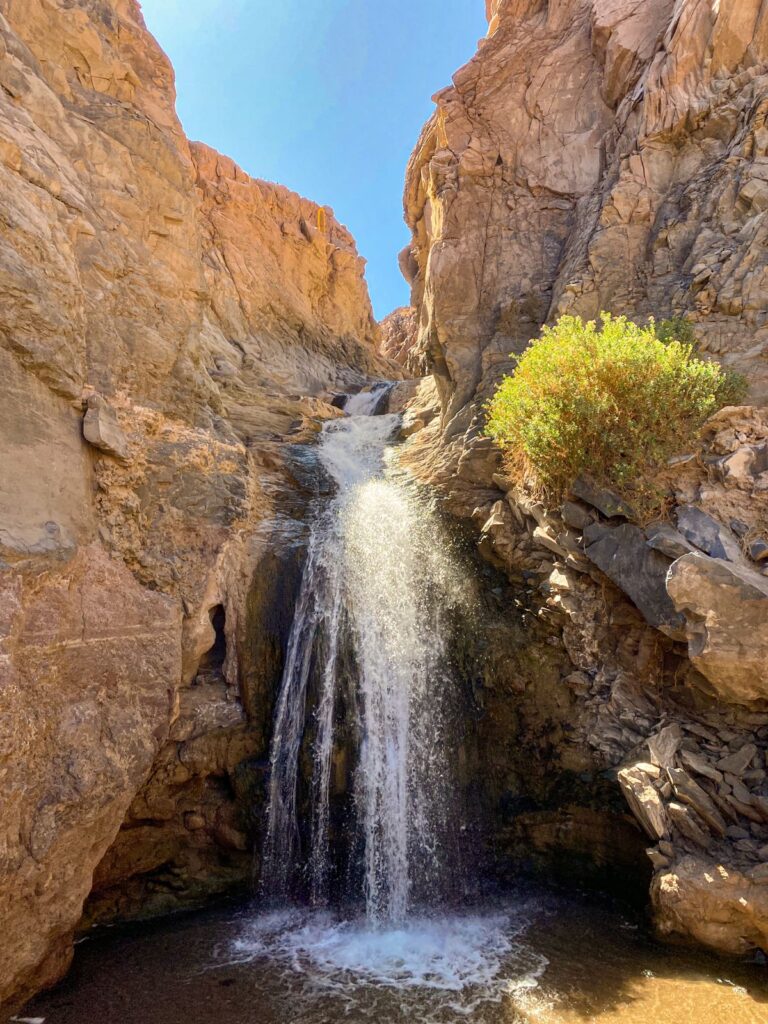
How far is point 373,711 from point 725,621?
5.68m

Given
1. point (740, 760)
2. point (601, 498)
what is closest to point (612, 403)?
point (601, 498)

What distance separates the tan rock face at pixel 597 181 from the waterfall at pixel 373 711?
511 cm

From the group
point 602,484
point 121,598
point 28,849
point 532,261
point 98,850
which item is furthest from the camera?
point 532,261

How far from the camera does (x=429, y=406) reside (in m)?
19.0

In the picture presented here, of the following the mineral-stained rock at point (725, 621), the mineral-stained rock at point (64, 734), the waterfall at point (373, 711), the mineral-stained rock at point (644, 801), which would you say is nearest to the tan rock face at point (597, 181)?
the mineral-stained rock at point (725, 621)

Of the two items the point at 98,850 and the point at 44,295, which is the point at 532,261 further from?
the point at 98,850

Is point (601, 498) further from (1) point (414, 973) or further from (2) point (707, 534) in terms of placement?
(1) point (414, 973)

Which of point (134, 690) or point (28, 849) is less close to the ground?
point (134, 690)

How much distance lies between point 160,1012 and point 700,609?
27.4 ft

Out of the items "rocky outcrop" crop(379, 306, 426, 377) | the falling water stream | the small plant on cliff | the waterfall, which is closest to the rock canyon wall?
the small plant on cliff

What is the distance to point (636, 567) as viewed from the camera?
9.19m

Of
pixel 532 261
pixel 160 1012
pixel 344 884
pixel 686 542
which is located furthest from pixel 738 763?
pixel 532 261

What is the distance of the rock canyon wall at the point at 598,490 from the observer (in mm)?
7879

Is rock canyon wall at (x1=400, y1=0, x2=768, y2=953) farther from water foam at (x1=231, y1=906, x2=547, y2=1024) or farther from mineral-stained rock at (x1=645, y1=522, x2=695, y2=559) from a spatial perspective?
water foam at (x1=231, y1=906, x2=547, y2=1024)
